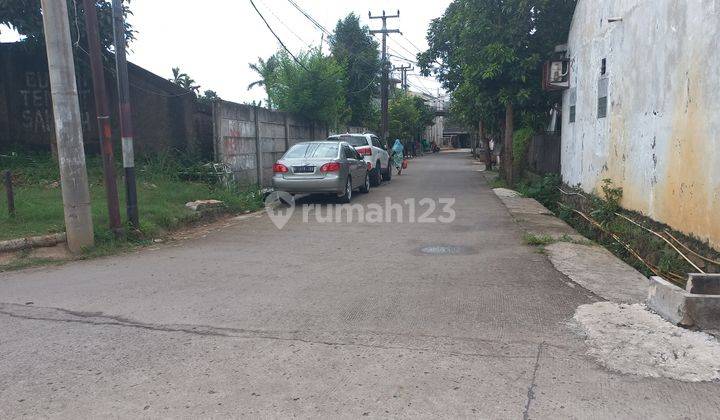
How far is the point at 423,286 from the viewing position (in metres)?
6.30

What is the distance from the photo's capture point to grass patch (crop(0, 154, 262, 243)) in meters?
8.83

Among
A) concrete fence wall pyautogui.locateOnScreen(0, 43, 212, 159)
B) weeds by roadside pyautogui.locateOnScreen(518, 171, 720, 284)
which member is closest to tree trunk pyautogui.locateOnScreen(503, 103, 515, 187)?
weeds by roadside pyautogui.locateOnScreen(518, 171, 720, 284)

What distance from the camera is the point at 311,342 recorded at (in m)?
4.58

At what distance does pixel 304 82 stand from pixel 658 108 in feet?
42.4

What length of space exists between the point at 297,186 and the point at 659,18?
812 centimetres

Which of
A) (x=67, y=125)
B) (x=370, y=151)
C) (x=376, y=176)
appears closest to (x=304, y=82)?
(x=370, y=151)

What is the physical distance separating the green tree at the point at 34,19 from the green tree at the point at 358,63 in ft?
76.5

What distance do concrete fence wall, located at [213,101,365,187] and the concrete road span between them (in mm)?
6193

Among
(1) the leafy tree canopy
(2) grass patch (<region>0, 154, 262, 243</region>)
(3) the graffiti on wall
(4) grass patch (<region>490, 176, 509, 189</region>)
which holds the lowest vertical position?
(4) grass patch (<region>490, 176, 509, 189</region>)

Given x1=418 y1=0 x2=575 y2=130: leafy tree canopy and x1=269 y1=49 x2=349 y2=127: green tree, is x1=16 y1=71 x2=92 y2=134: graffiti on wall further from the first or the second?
x1=418 y1=0 x2=575 y2=130: leafy tree canopy

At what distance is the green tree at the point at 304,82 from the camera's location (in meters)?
19.0

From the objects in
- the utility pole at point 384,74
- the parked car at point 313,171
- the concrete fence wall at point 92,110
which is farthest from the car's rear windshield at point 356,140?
the utility pole at point 384,74

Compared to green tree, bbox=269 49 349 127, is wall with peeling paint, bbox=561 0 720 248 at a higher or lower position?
lower

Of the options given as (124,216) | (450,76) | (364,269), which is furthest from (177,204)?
(450,76)
